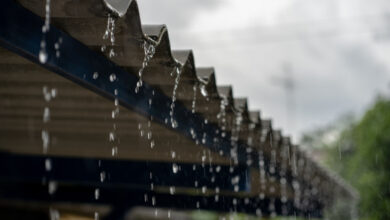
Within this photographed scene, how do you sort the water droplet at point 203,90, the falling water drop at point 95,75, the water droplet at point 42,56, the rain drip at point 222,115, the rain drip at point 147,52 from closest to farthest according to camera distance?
the water droplet at point 42,56, the rain drip at point 147,52, the falling water drop at point 95,75, the water droplet at point 203,90, the rain drip at point 222,115

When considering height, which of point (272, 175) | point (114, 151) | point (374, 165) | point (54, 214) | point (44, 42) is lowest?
point (54, 214)

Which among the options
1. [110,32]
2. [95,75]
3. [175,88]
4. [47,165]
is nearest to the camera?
[110,32]

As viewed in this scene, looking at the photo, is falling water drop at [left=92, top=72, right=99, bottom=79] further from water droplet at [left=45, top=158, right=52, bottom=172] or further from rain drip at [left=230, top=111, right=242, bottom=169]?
water droplet at [left=45, top=158, right=52, bottom=172]

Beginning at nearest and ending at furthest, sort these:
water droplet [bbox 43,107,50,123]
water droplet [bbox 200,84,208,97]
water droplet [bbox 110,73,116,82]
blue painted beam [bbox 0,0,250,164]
→ 1. blue painted beam [bbox 0,0,250,164]
2. water droplet [bbox 110,73,116,82]
3. water droplet [bbox 200,84,208,97]
4. water droplet [bbox 43,107,50,123]

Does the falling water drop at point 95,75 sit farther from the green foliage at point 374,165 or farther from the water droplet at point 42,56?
the green foliage at point 374,165

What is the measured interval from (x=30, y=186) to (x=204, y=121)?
12.0 feet

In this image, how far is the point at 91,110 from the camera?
4.05 m

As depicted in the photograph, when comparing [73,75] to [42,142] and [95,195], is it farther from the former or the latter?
[95,195]

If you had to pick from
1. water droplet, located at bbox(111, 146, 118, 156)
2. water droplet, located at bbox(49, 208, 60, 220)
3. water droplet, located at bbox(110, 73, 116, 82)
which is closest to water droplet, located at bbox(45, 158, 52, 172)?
water droplet, located at bbox(111, 146, 118, 156)

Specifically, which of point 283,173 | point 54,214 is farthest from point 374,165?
point 283,173

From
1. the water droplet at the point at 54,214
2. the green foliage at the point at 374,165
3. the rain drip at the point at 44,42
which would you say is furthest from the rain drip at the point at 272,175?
the green foliage at the point at 374,165

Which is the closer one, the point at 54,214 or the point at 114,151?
the point at 114,151

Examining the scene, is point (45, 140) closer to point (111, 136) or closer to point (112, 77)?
point (111, 136)

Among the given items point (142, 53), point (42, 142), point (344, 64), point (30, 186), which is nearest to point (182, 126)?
point (142, 53)
